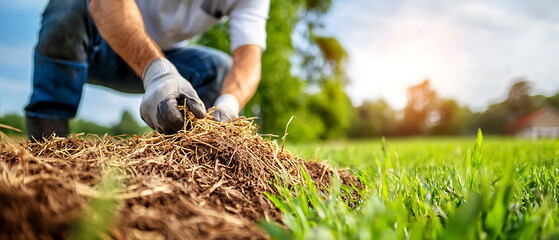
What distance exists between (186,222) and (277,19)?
12895 millimetres

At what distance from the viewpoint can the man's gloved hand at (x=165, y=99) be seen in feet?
5.01

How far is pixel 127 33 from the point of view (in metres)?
2.00

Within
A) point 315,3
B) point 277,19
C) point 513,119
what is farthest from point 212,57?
point 513,119

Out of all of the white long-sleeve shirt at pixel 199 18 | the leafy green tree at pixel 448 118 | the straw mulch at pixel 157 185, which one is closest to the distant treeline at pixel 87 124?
the white long-sleeve shirt at pixel 199 18

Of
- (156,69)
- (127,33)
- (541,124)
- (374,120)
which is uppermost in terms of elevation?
(541,124)

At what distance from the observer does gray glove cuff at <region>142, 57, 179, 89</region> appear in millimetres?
1881

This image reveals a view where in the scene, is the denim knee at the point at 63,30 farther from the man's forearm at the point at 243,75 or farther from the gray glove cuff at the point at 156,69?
the man's forearm at the point at 243,75

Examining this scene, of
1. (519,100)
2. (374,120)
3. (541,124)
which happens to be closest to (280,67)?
(374,120)

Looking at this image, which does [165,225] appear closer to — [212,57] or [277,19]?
[212,57]

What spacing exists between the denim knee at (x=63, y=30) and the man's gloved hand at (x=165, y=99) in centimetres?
97

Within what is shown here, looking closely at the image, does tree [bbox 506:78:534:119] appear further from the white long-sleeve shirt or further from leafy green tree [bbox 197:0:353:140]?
the white long-sleeve shirt

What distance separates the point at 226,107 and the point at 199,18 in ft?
4.60

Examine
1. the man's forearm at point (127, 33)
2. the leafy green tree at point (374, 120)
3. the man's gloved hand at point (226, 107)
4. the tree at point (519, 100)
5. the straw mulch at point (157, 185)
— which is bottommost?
the leafy green tree at point (374, 120)

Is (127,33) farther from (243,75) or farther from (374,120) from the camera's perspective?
(374,120)
